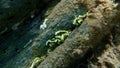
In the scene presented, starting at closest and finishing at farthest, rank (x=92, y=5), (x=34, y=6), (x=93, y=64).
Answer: (x=93, y=64), (x=92, y=5), (x=34, y=6)

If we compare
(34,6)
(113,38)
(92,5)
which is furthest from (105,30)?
(34,6)

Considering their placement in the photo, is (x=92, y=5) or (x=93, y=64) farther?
(x=92, y=5)

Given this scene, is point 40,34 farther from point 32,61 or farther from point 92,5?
point 92,5

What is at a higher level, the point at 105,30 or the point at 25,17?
the point at 25,17

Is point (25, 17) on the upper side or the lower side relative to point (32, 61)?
upper

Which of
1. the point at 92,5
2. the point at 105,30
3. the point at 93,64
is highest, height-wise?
the point at 92,5

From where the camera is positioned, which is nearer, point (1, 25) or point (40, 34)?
point (40, 34)

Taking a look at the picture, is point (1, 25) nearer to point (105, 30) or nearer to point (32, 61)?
point (32, 61)

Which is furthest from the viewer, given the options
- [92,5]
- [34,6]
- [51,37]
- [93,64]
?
[34,6]

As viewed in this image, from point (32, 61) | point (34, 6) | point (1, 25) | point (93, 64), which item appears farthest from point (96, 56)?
point (1, 25)
